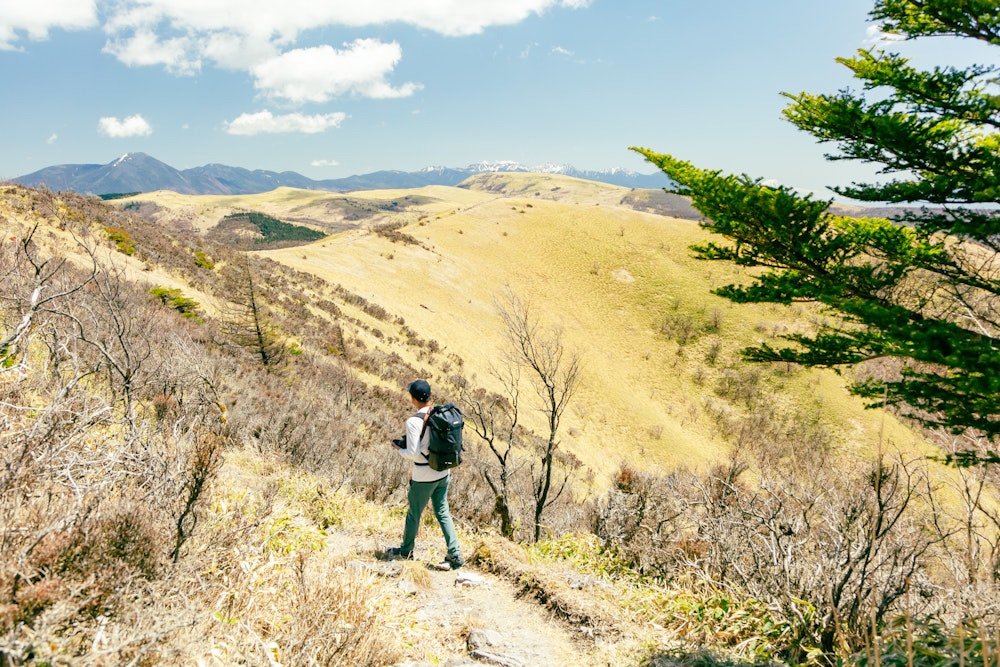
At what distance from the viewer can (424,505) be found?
4.93 metres

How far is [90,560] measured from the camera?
252cm

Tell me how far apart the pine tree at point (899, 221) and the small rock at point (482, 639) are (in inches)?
169

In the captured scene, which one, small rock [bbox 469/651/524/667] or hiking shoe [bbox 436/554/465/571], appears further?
hiking shoe [bbox 436/554/465/571]

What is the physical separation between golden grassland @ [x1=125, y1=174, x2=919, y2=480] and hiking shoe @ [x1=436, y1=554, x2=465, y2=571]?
10933 millimetres

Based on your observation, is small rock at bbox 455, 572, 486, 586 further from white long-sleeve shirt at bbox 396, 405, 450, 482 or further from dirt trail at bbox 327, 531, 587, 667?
white long-sleeve shirt at bbox 396, 405, 450, 482

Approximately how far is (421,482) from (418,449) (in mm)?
385

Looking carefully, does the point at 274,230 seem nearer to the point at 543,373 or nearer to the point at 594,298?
the point at 594,298

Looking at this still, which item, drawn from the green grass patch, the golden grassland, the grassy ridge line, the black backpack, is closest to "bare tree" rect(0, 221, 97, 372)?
the black backpack

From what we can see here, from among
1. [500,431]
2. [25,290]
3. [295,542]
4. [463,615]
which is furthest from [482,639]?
[500,431]

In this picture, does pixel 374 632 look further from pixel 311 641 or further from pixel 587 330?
pixel 587 330

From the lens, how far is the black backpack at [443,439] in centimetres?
467

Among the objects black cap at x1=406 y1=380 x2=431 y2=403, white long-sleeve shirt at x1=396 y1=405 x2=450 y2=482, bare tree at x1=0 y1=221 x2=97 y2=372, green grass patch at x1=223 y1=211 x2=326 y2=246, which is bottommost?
white long-sleeve shirt at x1=396 y1=405 x2=450 y2=482

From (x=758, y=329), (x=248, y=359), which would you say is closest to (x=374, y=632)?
(x=248, y=359)

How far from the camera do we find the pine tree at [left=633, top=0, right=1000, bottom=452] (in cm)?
461
